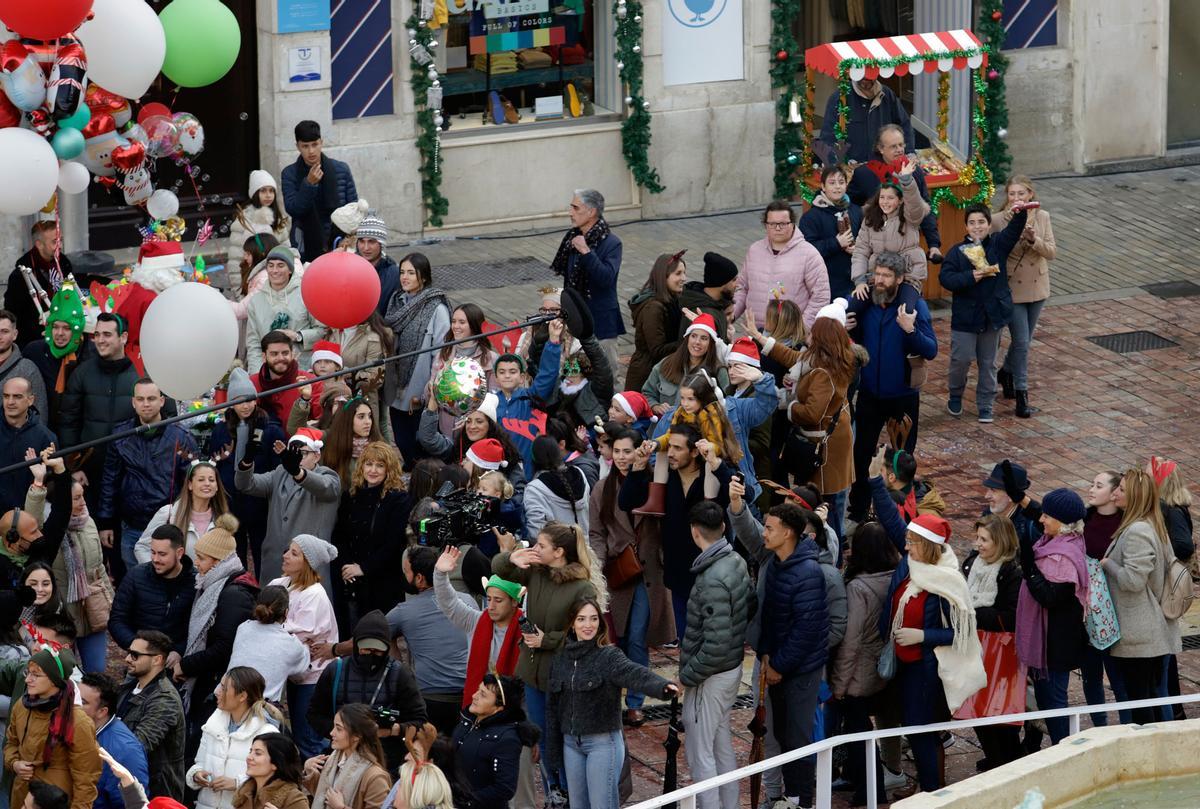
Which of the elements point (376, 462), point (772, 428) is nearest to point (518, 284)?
point (772, 428)

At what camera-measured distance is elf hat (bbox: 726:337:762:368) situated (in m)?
12.7

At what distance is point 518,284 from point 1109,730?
10.1 metres

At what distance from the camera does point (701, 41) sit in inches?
817

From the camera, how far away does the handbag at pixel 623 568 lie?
39.3 feet

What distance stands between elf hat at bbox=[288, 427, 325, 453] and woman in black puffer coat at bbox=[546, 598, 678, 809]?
7.34 feet

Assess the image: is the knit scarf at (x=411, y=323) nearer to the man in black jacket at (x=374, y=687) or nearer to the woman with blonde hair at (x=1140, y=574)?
the man in black jacket at (x=374, y=687)

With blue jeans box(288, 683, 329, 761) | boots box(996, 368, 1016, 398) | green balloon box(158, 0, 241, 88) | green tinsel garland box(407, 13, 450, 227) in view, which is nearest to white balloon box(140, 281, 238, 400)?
green balloon box(158, 0, 241, 88)

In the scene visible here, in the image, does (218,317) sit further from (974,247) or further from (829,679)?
(974,247)

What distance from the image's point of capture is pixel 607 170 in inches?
818

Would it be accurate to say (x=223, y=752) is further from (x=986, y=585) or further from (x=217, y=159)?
(x=217, y=159)

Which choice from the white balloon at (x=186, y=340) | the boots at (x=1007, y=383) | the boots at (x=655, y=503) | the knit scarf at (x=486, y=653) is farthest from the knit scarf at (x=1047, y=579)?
the boots at (x=1007, y=383)

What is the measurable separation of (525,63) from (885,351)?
24.5 feet

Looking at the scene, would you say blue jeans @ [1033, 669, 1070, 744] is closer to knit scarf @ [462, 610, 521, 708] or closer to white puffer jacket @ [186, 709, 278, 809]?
knit scarf @ [462, 610, 521, 708]

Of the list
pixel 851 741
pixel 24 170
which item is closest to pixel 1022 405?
pixel 851 741
